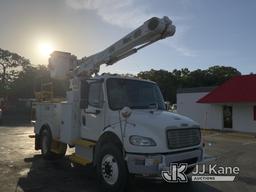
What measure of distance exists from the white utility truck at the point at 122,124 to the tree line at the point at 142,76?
1949 inches

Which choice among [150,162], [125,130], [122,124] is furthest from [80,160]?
[150,162]

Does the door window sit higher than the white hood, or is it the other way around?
the white hood

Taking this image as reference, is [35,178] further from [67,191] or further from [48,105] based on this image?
[48,105]

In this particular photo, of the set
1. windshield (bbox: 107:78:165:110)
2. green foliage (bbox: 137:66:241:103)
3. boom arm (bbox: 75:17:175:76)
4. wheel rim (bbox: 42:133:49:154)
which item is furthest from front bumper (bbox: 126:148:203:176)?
green foliage (bbox: 137:66:241:103)

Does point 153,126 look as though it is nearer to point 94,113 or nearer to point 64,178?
point 94,113

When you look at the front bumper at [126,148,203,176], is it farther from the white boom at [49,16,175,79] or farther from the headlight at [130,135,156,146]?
the white boom at [49,16,175,79]

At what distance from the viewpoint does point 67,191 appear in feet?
27.6

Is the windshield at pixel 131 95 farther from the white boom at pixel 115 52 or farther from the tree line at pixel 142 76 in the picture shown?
the tree line at pixel 142 76

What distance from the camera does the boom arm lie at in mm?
8898

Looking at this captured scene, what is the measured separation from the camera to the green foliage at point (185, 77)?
7956 cm

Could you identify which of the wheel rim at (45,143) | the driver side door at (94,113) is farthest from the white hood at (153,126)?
the wheel rim at (45,143)

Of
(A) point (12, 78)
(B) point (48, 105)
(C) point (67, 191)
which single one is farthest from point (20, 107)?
(C) point (67, 191)

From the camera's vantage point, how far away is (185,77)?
283ft

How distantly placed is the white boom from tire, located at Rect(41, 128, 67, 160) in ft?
6.71
